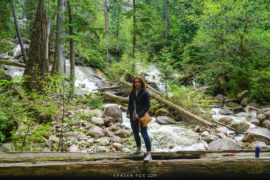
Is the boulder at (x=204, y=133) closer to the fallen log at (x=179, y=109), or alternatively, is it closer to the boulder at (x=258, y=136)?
the fallen log at (x=179, y=109)

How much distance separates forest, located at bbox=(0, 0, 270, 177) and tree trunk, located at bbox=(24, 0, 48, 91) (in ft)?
0.15

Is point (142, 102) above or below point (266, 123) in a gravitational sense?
above

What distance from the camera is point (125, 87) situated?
14523 mm

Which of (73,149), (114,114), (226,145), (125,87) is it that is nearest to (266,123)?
(226,145)

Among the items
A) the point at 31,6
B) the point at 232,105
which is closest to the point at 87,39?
the point at 232,105

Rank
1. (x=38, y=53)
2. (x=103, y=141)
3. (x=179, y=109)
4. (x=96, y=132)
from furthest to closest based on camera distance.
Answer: (x=179, y=109), (x=38, y=53), (x=96, y=132), (x=103, y=141)

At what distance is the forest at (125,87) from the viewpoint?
501 cm

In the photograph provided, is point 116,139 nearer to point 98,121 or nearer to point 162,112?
point 98,121

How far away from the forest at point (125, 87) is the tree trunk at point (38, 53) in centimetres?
5

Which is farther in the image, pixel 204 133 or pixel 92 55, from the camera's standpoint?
pixel 92 55

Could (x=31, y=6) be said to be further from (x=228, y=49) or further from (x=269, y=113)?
(x=269, y=113)

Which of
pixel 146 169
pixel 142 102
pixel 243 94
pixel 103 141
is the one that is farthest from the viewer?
pixel 243 94

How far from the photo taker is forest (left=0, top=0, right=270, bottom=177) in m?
5.01

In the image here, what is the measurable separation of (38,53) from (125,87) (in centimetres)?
721
